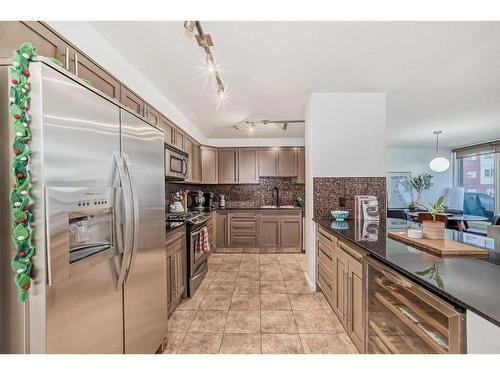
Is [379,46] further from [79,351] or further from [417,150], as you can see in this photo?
[417,150]

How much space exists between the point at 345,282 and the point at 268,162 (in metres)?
3.65

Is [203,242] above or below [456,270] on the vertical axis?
below

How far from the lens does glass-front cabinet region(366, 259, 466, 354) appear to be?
909mm

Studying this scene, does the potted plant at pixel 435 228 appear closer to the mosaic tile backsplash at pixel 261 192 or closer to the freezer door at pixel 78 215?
the freezer door at pixel 78 215

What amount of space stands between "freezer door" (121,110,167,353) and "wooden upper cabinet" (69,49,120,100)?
446 mm

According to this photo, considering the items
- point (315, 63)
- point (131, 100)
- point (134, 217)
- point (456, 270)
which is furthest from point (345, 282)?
point (131, 100)

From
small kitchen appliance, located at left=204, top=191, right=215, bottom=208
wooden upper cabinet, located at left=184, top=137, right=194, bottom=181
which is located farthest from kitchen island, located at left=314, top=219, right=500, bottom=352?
small kitchen appliance, located at left=204, top=191, right=215, bottom=208

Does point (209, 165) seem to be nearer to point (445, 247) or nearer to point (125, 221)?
point (125, 221)

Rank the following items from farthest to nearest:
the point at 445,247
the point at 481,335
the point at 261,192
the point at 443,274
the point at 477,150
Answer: the point at 477,150 → the point at 261,192 → the point at 445,247 → the point at 443,274 → the point at 481,335

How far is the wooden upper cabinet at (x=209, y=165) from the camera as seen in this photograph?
5.11m

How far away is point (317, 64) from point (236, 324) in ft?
8.65

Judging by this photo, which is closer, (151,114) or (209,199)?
(151,114)

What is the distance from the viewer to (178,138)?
3.50 m
